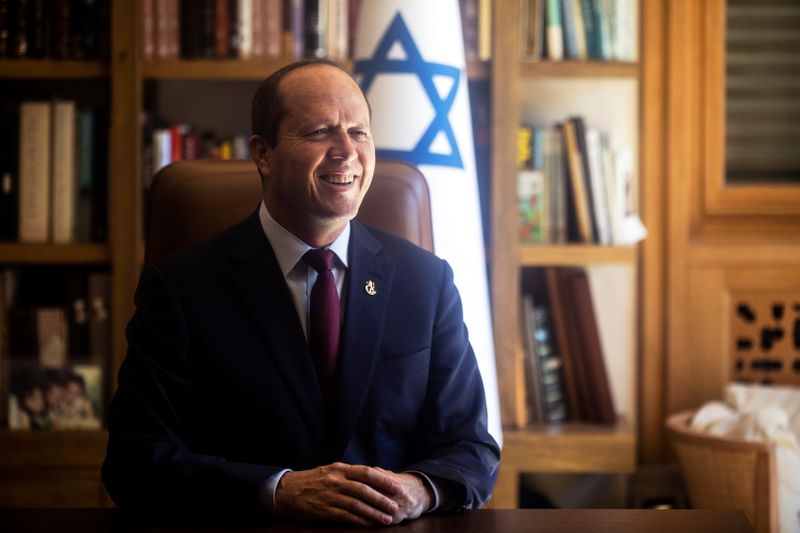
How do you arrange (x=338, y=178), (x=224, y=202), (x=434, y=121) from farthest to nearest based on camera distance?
(x=434, y=121), (x=224, y=202), (x=338, y=178)

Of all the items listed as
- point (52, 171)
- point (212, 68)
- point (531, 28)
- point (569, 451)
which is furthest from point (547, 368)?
point (52, 171)

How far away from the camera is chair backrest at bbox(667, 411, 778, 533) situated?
8.34 feet

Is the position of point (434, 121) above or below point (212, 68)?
below

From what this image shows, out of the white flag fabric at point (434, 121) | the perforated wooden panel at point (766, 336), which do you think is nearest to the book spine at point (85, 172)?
the white flag fabric at point (434, 121)

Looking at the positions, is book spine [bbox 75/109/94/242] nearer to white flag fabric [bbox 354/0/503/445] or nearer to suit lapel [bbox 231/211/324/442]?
white flag fabric [bbox 354/0/503/445]

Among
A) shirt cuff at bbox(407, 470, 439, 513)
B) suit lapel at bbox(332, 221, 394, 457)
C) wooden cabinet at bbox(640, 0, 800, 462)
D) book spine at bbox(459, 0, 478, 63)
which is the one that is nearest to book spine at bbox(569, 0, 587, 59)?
book spine at bbox(459, 0, 478, 63)

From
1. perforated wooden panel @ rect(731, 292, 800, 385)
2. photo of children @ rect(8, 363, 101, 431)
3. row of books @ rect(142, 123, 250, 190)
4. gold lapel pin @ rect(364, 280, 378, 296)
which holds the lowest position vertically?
photo of children @ rect(8, 363, 101, 431)

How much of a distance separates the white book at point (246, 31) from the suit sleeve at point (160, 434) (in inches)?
54.8

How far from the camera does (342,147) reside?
152 centimetres

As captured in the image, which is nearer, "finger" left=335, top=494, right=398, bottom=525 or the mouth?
"finger" left=335, top=494, right=398, bottom=525

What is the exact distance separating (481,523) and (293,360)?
0.38 metres

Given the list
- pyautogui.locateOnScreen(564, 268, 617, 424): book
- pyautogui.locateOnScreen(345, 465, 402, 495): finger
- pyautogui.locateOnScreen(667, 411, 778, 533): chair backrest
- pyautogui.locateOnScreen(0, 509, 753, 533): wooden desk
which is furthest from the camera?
pyautogui.locateOnScreen(564, 268, 617, 424): book

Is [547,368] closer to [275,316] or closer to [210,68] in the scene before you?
[210,68]

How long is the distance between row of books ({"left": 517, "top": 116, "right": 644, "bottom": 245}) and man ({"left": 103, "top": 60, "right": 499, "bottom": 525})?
1282mm
